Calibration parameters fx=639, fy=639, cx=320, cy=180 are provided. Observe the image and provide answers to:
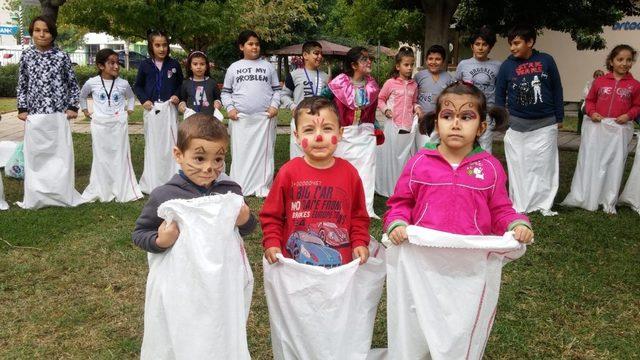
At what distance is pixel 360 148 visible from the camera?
5.54 meters

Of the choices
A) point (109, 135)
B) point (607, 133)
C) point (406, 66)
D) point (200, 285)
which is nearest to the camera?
point (200, 285)

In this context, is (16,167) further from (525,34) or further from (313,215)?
(313,215)

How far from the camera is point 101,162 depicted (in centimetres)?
684

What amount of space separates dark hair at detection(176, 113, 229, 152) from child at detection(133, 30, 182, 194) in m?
4.52

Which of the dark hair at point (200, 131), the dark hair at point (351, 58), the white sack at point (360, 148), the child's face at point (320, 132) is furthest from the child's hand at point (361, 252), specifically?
the dark hair at point (351, 58)

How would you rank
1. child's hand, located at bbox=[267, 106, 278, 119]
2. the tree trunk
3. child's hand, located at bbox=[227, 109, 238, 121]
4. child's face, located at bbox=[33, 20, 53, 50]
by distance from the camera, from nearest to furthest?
1. child's face, located at bbox=[33, 20, 53, 50]
2. child's hand, located at bbox=[227, 109, 238, 121]
3. child's hand, located at bbox=[267, 106, 278, 119]
4. the tree trunk

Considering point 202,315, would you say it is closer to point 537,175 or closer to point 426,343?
point 426,343

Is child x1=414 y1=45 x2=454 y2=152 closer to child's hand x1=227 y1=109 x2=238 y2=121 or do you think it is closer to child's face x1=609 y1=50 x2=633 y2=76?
child's face x1=609 y1=50 x2=633 y2=76

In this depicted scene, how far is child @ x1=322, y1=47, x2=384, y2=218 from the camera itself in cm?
548

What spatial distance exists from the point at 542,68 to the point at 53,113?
4.71 m

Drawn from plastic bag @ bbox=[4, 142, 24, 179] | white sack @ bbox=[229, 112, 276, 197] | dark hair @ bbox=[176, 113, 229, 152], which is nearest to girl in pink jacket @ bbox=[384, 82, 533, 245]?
dark hair @ bbox=[176, 113, 229, 152]

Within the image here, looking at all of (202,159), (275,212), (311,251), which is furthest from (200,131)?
(311,251)

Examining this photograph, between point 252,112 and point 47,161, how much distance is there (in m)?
2.14

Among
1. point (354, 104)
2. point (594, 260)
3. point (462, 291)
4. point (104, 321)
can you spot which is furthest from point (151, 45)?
point (462, 291)
